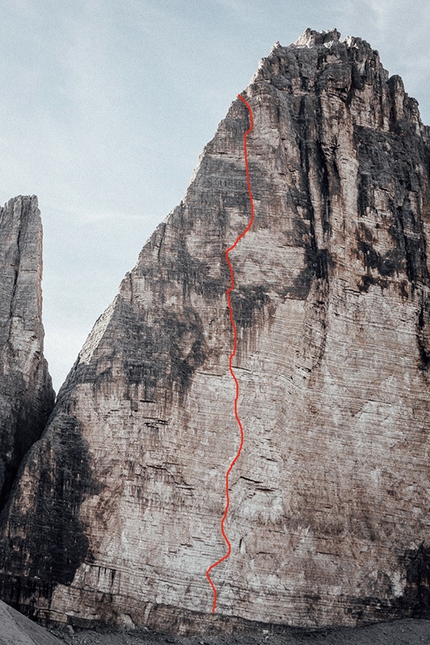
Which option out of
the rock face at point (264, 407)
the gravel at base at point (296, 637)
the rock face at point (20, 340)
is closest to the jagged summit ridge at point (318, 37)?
the rock face at point (264, 407)

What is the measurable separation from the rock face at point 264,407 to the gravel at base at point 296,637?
520 mm

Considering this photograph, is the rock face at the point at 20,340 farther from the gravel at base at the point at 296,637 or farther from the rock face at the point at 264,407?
the gravel at base at the point at 296,637

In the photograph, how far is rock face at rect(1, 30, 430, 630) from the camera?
96.0ft

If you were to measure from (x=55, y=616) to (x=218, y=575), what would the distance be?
5.16 metres

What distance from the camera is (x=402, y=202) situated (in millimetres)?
36969

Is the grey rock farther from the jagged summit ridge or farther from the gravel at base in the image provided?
the jagged summit ridge

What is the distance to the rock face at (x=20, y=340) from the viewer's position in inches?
1264

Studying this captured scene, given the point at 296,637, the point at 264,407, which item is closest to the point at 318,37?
the point at 264,407

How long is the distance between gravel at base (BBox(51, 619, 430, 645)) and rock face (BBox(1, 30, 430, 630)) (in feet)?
1.71

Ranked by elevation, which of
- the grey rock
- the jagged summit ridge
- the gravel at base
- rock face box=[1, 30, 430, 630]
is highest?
the jagged summit ridge

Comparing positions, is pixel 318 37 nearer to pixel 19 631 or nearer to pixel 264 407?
pixel 264 407

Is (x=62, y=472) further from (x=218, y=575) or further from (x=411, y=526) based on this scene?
(x=411, y=526)

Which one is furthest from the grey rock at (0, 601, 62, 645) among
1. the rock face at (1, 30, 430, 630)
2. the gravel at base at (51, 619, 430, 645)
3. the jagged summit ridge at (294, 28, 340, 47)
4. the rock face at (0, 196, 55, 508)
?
the jagged summit ridge at (294, 28, 340, 47)

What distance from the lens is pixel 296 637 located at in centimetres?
2964
